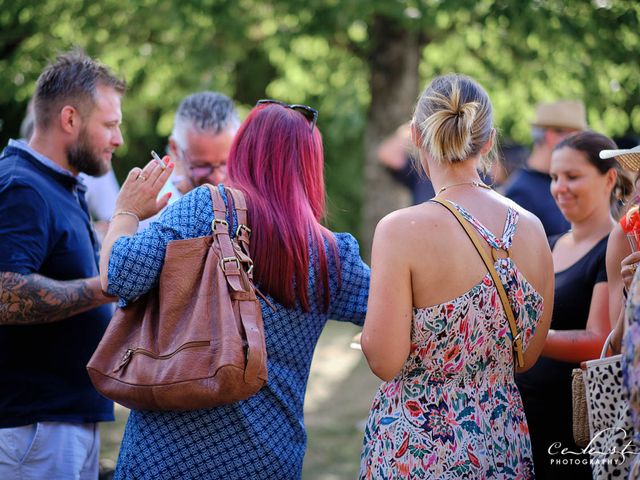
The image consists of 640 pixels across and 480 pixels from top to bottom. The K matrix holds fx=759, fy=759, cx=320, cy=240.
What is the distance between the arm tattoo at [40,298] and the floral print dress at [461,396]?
1.27 m

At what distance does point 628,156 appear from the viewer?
2625 millimetres

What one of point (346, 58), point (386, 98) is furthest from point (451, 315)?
point (346, 58)

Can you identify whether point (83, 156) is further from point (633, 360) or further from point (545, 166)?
point (545, 166)

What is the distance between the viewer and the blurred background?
6250 mm

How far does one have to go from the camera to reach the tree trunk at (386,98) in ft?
26.0

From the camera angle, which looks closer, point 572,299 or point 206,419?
point 206,419

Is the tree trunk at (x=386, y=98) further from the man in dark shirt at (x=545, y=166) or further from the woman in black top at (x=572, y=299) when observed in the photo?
the woman in black top at (x=572, y=299)

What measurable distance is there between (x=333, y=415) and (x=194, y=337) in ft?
17.2

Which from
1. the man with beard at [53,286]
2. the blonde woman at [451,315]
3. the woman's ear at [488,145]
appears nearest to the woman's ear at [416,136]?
the blonde woman at [451,315]

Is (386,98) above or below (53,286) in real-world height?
above

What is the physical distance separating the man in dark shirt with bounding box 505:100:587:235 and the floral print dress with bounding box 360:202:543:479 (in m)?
2.70

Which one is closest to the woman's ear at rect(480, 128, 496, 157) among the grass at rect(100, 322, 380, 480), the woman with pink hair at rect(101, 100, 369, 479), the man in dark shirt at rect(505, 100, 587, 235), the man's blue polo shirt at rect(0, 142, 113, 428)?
the woman with pink hair at rect(101, 100, 369, 479)

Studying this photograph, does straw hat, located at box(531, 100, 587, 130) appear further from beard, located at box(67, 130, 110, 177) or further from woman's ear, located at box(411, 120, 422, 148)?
beard, located at box(67, 130, 110, 177)

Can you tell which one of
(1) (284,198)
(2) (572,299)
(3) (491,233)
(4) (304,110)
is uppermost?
(4) (304,110)
